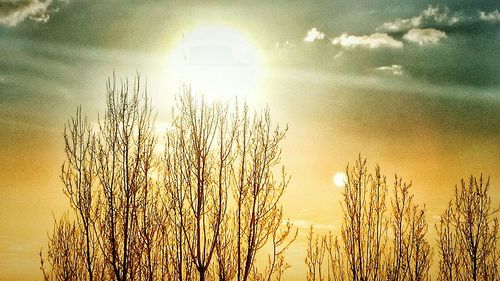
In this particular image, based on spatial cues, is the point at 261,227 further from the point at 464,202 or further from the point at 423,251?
the point at 464,202

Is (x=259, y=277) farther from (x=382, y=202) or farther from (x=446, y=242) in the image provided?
(x=446, y=242)

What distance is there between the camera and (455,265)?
63.4ft

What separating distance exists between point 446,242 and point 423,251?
2305 millimetres

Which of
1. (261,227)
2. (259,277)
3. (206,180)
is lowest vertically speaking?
(259,277)

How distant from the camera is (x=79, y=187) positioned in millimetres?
14109

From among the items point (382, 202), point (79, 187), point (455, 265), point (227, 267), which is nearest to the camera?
point (227, 267)

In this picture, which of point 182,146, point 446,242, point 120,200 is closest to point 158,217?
point 120,200

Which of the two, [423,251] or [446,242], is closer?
A: [423,251]

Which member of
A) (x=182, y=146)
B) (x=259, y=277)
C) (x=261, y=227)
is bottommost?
(x=259, y=277)

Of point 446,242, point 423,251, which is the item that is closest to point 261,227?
point 423,251

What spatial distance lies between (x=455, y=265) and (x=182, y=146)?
12.7 metres

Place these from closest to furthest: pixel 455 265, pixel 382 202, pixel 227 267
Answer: pixel 227 267, pixel 382 202, pixel 455 265

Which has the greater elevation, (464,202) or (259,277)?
(464,202)

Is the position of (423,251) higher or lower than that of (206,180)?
lower
